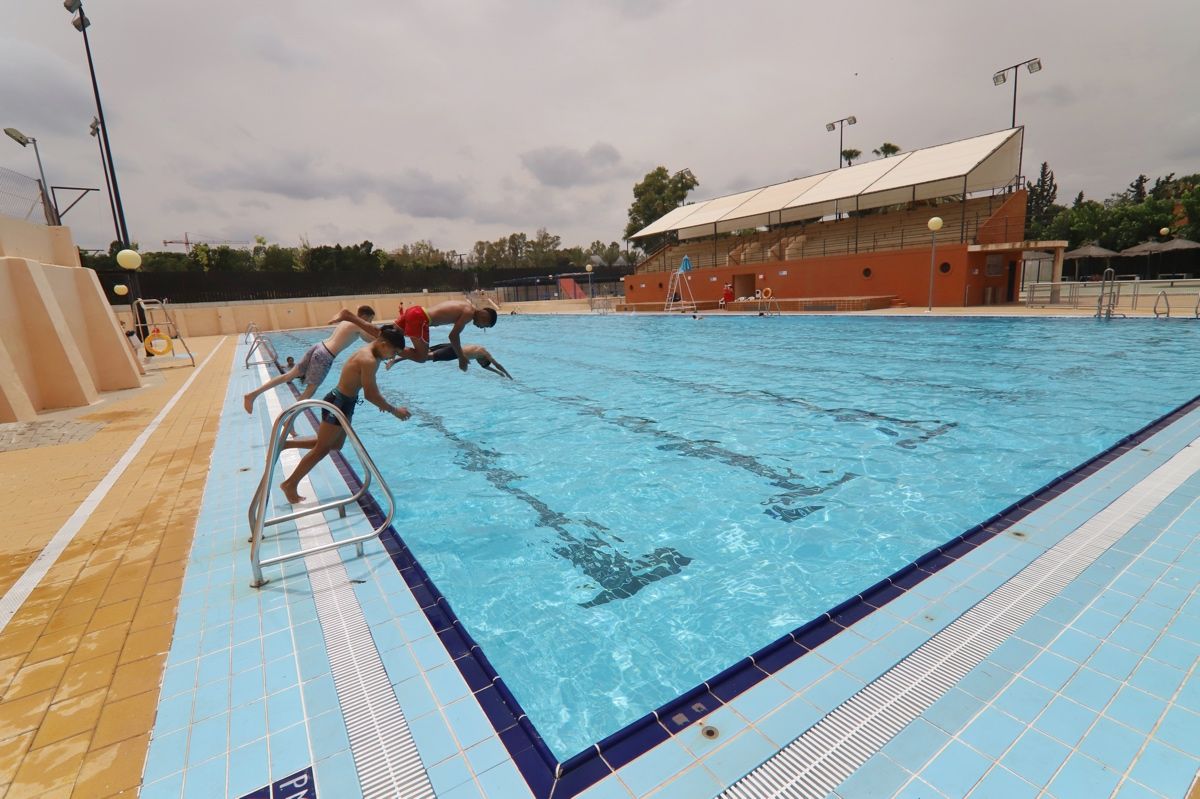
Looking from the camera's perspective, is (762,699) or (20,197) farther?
(20,197)

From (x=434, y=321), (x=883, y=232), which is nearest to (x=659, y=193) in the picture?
(x=883, y=232)

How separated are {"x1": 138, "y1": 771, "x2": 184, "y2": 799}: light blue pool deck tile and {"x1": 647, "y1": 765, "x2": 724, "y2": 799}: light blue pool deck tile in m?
1.63

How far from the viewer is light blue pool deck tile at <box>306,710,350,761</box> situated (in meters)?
1.99

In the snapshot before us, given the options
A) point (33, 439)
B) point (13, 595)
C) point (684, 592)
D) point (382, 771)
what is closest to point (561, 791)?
point (382, 771)

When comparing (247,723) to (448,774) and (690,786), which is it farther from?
(690,786)

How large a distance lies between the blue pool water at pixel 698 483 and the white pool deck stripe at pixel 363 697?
25.1 inches

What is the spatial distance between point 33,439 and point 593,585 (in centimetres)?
750

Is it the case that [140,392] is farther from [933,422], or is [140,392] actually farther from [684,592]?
[933,422]

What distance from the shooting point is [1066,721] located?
1.96m

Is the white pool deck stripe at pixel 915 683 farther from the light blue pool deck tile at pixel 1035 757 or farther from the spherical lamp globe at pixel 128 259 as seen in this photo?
the spherical lamp globe at pixel 128 259

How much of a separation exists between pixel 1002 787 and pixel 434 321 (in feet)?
21.8

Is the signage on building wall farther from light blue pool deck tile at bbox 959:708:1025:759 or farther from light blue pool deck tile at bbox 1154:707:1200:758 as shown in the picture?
light blue pool deck tile at bbox 1154:707:1200:758

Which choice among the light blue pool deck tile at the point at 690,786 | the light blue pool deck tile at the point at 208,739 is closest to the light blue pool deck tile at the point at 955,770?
the light blue pool deck tile at the point at 690,786

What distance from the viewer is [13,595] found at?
3109 millimetres
